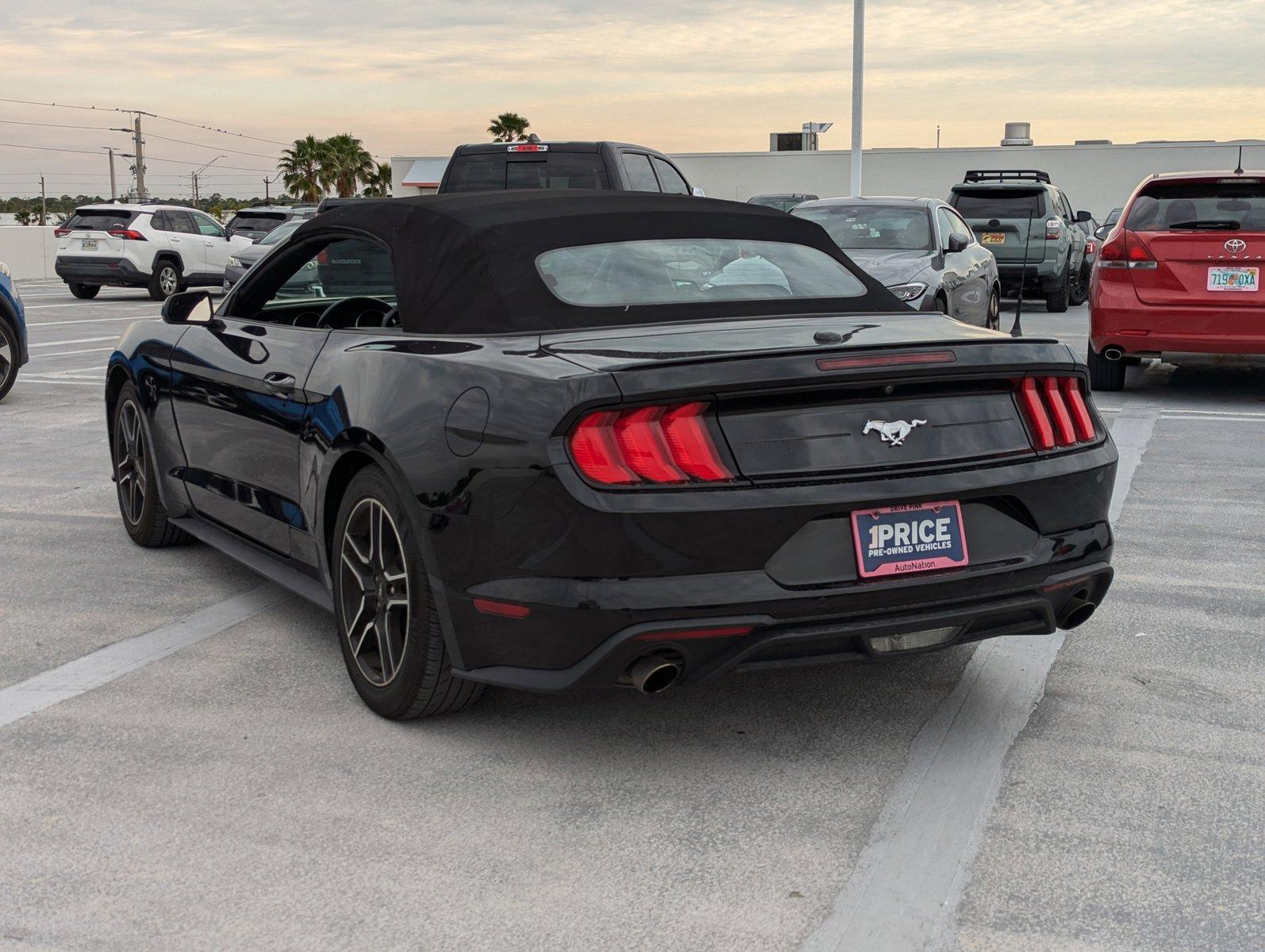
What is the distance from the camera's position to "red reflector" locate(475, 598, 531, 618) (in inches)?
139

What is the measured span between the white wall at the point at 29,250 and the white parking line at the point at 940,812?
104ft

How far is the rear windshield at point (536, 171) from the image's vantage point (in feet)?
43.0

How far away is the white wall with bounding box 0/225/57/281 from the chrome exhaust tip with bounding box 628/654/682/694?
31.9 m

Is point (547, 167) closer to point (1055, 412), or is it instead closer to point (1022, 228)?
point (1022, 228)

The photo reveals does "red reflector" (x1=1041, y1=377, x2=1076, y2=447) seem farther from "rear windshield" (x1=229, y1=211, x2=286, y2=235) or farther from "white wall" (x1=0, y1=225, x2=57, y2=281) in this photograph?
"white wall" (x1=0, y1=225, x2=57, y2=281)

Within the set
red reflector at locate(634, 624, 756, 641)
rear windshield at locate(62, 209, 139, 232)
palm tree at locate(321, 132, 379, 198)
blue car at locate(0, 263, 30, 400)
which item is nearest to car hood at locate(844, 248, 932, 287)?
blue car at locate(0, 263, 30, 400)

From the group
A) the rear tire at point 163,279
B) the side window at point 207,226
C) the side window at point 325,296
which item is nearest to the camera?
the side window at point 325,296

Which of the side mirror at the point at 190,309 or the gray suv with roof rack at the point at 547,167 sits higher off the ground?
the gray suv with roof rack at the point at 547,167

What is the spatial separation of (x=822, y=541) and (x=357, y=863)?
1289mm

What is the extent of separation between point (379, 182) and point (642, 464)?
7589 cm

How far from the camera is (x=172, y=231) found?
25812 mm

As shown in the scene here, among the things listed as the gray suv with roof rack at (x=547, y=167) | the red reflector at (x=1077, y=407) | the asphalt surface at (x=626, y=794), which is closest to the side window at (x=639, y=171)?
the gray suv with roof rack at (x=547, y=167)

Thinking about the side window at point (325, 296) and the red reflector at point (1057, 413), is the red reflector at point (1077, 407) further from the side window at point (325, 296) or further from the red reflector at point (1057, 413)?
the side window at point (325, 296)

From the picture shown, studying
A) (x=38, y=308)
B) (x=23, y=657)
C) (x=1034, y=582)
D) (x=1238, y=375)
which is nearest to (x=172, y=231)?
(x=38, y=308)
